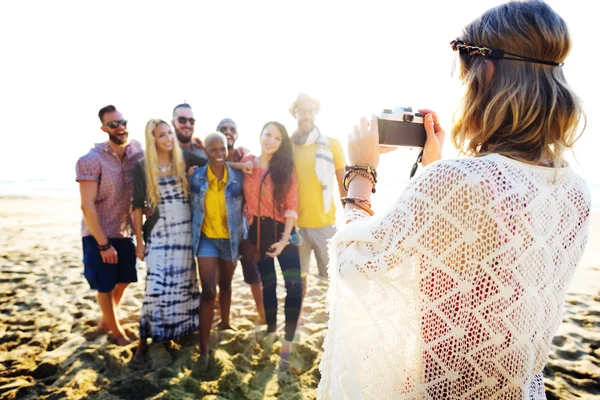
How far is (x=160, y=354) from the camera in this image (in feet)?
11.0

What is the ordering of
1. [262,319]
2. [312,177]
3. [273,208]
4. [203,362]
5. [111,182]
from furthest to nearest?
[262,319] < [312,177] < [273,208] < [111,182] < [203,362]

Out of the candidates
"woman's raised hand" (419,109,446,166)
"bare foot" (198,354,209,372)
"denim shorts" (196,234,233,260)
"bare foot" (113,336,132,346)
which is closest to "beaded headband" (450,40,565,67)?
"woman's raised hand" (419,109,446,166)

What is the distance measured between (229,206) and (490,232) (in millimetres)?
2790

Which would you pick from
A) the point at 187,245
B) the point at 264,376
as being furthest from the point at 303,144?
the point at 264,376

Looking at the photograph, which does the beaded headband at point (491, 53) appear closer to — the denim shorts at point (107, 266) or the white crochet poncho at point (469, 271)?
the white crochet poncho at point (469, 271)

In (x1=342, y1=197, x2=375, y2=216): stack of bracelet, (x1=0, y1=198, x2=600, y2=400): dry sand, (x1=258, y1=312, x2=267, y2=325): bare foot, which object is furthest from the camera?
(x1=258, y1=312, x2=267, y2=325): bare foot

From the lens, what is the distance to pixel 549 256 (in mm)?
927

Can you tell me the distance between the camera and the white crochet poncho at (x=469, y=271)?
873 millimetres

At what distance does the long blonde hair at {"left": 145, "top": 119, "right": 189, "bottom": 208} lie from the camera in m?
3.31

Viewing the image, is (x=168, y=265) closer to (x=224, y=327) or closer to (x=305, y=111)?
(x=224, y=327)

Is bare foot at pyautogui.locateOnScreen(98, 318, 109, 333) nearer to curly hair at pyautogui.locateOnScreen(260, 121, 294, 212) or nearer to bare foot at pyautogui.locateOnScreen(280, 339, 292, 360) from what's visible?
bare foot at pyautogui.locateOnScreen(280, 339, 292, 360)

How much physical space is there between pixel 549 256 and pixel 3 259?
308 inches

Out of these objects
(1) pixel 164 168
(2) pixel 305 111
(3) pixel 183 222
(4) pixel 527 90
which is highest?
(2) pixel 305 111

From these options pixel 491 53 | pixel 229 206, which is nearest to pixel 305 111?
pixel 229 206
